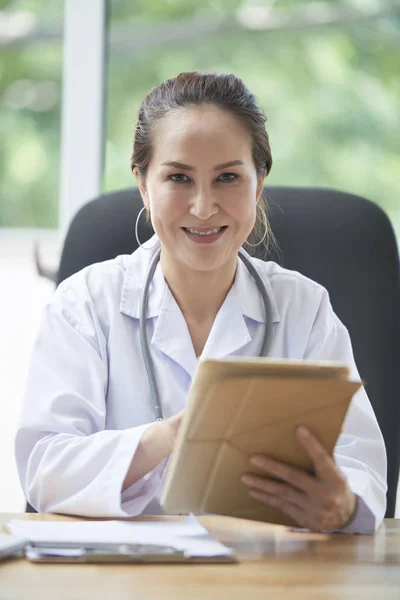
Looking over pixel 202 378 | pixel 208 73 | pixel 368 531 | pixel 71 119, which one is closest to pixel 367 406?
pixel 368 531

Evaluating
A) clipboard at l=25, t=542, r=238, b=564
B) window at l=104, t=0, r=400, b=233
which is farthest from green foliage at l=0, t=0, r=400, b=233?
clipboard at l=25, t=542, r=238, b=564

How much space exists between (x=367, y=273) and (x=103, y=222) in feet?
1.65

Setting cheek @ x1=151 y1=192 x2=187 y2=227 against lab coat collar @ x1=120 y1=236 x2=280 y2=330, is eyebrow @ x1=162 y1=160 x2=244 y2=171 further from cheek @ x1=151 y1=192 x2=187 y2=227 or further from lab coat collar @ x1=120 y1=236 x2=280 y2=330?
lab coat collar @ x1=120 y1=236 x2=280 y2=330

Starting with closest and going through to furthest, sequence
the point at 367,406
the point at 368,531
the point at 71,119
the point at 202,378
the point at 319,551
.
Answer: the point at 202,378
the point at 319,551
the point at 368,531
the point at 367,406
the point at 71,119

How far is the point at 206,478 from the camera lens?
1104 mm

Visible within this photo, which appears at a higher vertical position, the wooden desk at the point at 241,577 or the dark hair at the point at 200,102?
the dark hair at the point at 200,102

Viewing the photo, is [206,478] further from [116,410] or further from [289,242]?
[289,242]

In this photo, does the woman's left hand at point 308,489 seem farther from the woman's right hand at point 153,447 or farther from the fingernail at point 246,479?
the woman's right hand at point 153,447

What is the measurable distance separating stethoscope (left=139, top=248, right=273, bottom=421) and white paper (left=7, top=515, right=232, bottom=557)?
11.3 inches

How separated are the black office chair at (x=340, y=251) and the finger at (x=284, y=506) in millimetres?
465

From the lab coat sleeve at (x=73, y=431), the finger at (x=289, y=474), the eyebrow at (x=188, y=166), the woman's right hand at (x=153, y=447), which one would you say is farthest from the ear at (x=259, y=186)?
the finger at (x=289, y=474)

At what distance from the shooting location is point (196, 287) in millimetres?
1660

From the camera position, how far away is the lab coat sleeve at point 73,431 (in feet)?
4.14

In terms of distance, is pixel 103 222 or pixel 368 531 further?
pixel 103 222
